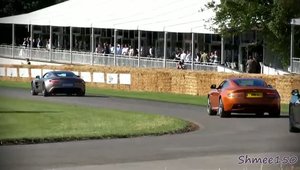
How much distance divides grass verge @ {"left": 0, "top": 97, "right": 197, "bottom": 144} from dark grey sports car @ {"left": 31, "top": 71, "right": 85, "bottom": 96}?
9.26 metres

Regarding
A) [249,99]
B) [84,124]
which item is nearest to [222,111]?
[249,99]

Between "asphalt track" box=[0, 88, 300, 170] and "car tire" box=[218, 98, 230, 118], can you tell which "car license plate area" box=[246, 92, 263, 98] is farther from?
"asphalt track" box=[0, 88, 300, 170]

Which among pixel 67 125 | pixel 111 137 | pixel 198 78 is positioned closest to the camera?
pixel 111 137

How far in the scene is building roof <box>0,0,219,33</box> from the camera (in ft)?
164

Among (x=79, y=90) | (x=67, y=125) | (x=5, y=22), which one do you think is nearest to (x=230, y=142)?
(x=67, y=125)

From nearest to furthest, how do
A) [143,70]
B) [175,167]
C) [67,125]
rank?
[175,167] → [67,125] → [143,70]

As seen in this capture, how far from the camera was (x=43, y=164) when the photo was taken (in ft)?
35.8

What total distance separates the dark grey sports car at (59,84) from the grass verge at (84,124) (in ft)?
30.4

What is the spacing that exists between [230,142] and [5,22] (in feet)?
39.2

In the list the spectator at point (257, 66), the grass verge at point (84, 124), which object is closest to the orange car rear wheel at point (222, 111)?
the grass verge at point (84, 124)

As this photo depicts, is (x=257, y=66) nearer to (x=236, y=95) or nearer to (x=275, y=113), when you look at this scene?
(x=275, y=113)

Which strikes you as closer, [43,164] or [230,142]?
[43,164]

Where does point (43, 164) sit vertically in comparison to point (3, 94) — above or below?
below

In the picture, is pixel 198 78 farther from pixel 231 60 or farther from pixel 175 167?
pixel 175 167
